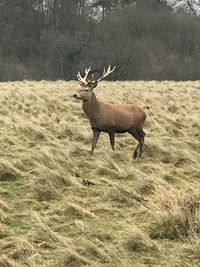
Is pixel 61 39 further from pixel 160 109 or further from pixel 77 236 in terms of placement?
pixel 77 236

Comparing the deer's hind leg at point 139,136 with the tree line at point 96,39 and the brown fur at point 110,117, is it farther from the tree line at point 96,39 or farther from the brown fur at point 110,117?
the tree line at point 96,39

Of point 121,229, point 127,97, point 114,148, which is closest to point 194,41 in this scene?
point 127,97

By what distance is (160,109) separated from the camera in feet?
57.0

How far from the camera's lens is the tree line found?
152ft

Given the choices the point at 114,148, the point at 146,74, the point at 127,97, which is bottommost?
the point at 146,74

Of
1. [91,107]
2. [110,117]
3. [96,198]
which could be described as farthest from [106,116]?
[96,198]

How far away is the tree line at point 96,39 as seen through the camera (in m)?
46.3

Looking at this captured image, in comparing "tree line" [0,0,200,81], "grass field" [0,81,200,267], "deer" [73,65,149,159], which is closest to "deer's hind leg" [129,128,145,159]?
"deer" [73,65,149,159]

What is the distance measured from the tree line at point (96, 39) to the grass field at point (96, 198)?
32570 mm

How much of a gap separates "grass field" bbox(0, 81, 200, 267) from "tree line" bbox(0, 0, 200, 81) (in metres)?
32.6

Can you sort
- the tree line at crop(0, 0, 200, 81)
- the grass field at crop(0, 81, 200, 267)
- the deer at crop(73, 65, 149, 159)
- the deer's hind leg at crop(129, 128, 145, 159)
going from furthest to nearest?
the tree line at crop(0, 0, 200, 81) → the deer's hind leg at crop(129, 128, 145, 159) → the deer at crop(73, 65, 149, 159) → the grass field at crop(0, 81, 200, 267)

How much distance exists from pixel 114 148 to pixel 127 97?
10.1 meters

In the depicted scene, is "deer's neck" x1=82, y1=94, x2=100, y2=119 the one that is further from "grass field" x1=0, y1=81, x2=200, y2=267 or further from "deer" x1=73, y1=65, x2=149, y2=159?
"grass field" x1=0, y1=81, x2=200, y2=267

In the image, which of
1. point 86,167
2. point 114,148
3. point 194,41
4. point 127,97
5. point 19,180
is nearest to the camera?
point 19,180
